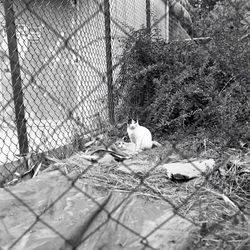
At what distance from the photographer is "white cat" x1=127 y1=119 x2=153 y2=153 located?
364cm

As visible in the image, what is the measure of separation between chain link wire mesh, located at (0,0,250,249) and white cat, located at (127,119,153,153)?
29 cm

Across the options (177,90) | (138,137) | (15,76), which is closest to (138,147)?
(138,137)

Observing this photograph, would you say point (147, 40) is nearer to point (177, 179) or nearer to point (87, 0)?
point (87, 0)

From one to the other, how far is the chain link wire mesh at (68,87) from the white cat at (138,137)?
0.29 m

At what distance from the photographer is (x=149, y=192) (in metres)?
1.98

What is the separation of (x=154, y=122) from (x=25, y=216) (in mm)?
2953

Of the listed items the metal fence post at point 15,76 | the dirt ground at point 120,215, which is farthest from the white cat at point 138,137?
the dirt ground at point 120,215

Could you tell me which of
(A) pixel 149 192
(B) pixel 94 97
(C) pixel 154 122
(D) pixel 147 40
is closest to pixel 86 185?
(A) pixel 149 192

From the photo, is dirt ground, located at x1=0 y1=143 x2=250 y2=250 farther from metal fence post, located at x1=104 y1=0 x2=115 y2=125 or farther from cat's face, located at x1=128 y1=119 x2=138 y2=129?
metal fence post, located at x1=104 y1=0 x2=115 y2=125

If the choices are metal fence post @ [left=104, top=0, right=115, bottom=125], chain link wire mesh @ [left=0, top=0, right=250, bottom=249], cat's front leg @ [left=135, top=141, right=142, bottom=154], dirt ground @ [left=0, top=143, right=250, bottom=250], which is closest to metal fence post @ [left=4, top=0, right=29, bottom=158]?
chain link wire mesh @ [left=0, top=0, right=250, bottom=249]

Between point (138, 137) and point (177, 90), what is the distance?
3.05 feet

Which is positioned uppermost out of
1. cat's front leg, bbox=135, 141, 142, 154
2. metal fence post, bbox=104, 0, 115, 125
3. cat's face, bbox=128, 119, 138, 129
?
metal fence post, bbox=104, 0, 115, 125

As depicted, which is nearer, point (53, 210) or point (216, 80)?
point (53, 210)

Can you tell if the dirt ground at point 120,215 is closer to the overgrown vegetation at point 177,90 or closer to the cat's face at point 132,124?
the overgrown vegetation at point 177,90
